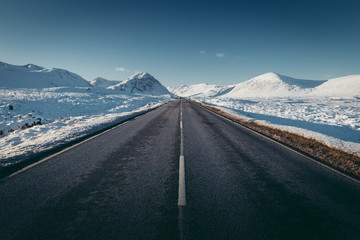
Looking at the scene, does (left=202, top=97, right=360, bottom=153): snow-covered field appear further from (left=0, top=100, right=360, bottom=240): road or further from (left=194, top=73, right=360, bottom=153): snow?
(left=0, top=100, right=360, bottom=240): road

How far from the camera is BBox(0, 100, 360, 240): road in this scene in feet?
8.02

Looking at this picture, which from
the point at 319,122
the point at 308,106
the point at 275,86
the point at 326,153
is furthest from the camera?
the point at 275,86

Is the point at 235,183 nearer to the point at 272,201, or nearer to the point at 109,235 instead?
the point at 272,201

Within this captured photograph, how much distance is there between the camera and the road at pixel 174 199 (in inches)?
96.3

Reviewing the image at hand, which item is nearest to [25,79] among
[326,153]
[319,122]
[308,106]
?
[319,122]

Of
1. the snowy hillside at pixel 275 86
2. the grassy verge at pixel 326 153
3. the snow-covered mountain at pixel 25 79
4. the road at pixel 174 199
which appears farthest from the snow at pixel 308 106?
the snow-covered mountain at pixel 25 79

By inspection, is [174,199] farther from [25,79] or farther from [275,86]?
[275,86]

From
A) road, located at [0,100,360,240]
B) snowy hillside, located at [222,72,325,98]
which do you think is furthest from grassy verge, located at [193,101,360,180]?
snowy hillside, located at [222,72,325,98]

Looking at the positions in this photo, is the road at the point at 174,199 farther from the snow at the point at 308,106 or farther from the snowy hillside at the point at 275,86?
the snowy hillside at the point at 275,86

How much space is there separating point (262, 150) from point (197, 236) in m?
5.22

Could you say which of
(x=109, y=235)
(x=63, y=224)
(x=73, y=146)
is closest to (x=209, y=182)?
(x=109, y=235)

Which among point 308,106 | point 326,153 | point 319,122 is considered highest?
point 308,106

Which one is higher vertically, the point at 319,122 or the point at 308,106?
the point at 308,106

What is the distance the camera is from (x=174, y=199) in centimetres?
320
